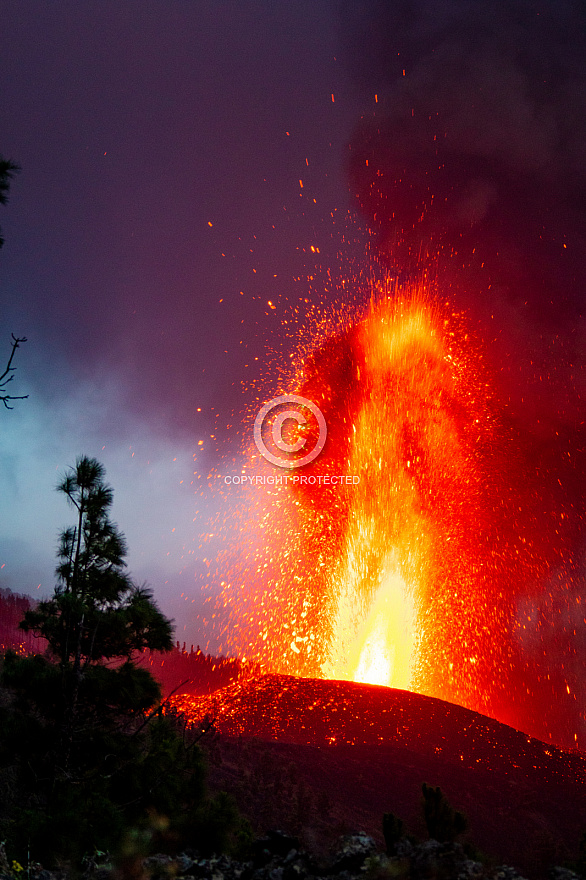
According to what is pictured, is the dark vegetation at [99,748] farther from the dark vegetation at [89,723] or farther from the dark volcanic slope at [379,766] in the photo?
the dark volcanic slope at [379,766]

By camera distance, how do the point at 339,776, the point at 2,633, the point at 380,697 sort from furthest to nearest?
the point at 2,633 < the point at 380,697 < the point at 339,776

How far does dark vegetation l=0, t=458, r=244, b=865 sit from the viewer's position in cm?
891

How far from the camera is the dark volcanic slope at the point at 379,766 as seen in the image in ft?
78.0

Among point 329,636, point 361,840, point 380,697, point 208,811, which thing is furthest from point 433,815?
point 329,636

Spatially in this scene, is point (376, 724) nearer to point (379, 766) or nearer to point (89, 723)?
point (379, 766)

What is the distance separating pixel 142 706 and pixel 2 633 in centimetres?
10107

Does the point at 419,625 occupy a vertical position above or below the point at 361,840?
above

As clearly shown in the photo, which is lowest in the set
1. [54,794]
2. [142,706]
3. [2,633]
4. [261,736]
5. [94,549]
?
[2,633]

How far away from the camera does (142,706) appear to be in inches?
478

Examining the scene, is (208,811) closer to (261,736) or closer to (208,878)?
(208,878)

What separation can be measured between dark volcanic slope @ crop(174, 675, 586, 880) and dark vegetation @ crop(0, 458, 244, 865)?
12.2 meters

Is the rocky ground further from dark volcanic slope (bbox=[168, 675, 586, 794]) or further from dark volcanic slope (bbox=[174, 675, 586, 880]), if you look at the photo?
dark volcanic slope (bbox=[168, 675, 586, 794])

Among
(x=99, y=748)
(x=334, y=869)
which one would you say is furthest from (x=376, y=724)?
(x=99, y=748)

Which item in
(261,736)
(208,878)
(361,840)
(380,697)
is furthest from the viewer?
(380,697)
